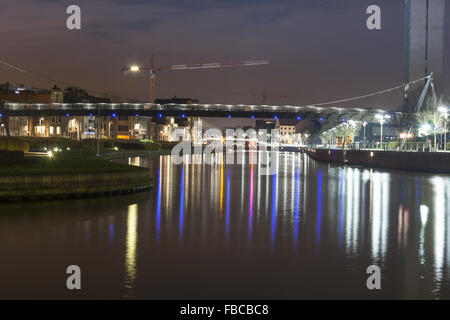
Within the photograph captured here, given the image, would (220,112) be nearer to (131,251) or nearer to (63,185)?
(63,185)

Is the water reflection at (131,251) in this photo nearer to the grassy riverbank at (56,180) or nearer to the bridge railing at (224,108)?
the grassy riverbank at (56,180)

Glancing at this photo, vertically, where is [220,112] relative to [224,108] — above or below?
below

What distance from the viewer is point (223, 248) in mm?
17094

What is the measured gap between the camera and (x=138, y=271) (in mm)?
13953

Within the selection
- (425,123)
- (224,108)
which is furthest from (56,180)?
(224,108)

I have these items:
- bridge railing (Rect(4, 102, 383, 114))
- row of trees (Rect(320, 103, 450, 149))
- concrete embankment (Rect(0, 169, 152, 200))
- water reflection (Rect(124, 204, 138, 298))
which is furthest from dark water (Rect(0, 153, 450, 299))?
bridge railing (Rect(4, 102, 383, 114))

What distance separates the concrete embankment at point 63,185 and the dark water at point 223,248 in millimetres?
840

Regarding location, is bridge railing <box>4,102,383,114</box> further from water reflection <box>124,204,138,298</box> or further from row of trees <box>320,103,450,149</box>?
water reflection <box>124,204,138,298</box>

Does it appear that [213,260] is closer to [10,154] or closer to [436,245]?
[436,245]

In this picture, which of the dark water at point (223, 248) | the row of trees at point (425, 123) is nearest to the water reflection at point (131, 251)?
the dark water at point (223, 248)

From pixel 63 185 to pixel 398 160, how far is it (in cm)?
4766

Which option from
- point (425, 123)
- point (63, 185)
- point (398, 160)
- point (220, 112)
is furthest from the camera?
point (220, 112)

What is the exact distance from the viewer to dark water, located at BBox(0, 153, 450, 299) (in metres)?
12.6

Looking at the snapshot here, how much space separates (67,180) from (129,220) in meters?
6.05
